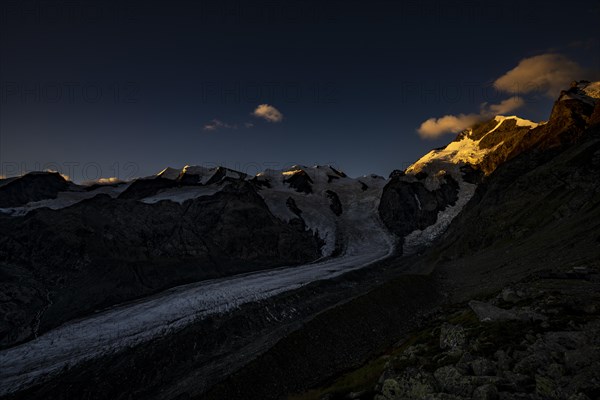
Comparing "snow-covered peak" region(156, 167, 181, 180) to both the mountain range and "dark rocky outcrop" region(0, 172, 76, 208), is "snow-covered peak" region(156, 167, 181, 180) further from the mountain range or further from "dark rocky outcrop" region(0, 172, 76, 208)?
"dark rocky outcrop" region(0, 172, 76, 208)

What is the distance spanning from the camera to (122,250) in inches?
3034

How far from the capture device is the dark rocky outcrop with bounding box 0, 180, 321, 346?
5700cm

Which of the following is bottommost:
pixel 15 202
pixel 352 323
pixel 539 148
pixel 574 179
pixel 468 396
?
pixel 352 323

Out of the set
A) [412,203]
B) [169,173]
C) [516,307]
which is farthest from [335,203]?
[516,307]

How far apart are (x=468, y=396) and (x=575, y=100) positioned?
381 feet

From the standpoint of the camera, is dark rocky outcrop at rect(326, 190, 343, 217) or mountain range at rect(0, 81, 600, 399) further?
dark rocky outcrop at rect(326, 190, 343, 217)

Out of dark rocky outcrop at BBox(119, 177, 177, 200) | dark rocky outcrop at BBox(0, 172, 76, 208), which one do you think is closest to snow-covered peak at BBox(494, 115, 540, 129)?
dark rocky outcrop at BBox(119, 177, 177, 200)

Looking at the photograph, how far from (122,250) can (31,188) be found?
7098 cm

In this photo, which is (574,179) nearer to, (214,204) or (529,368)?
(529,368)

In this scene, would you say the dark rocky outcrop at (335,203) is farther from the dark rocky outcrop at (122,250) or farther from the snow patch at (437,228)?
the dark rocky outcrop at (122,250)

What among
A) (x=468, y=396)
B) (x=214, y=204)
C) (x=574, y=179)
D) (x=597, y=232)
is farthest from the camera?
(x=214, y=204)

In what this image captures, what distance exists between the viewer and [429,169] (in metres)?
161

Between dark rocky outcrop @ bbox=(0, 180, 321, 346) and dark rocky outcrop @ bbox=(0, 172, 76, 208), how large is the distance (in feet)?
139

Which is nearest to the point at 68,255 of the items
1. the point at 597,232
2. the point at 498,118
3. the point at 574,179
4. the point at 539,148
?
the point at 597,232
